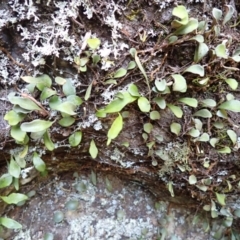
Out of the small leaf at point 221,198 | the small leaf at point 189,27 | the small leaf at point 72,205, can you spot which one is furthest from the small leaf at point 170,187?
the small leaf at point 189,27

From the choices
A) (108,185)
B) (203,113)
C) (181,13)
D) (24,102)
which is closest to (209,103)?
(203,113)

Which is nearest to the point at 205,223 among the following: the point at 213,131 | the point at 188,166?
the point at 188,166

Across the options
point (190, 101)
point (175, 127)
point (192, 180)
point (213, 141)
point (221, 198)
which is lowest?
point (221, 198)

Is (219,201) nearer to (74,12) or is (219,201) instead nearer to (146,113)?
(146,113)

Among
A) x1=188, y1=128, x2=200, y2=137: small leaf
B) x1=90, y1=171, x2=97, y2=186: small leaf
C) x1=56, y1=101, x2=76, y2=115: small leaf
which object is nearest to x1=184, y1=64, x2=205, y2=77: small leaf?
x1=188, y1=128, x2=200, y2=137: small leaf

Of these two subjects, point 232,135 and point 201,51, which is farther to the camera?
point 232,135

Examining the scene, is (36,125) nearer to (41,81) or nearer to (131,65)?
(41,81)
